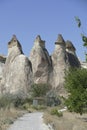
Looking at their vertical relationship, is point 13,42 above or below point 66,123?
above

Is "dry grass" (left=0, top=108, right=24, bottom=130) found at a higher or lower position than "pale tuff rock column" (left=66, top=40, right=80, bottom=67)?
lower

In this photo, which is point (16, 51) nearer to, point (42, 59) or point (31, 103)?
point (42, 59)

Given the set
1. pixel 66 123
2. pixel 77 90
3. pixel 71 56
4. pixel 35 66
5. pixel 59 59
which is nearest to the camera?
pixel 66 123

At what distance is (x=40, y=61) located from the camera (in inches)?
2948

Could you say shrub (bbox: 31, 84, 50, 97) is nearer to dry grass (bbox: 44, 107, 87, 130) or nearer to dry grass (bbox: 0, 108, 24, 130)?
dry grass (bbox: 0, 108, 24, 130)

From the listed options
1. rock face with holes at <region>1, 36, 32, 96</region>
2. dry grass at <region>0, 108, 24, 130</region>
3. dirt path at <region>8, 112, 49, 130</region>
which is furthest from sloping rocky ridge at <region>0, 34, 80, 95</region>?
dirt path at <region>8, 112, 49, 130</region>

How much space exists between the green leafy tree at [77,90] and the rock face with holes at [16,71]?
35.6 metres

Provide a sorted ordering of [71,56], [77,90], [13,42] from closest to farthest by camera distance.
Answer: [77,90] → [13,42] → [71,56]

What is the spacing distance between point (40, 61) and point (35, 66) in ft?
4.17

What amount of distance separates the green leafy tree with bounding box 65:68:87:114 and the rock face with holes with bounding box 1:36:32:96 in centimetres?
3564

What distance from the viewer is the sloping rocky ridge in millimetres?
73000

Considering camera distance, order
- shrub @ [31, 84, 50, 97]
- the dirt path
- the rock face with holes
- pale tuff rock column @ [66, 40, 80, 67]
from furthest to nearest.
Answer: pale tuff rock column @ [66, 40, 80, 67] < the rock face with holes < shrub @ [31, 84, 50, 97] < the dirt path

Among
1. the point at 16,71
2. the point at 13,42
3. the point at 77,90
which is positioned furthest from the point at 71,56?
the point at 77,90

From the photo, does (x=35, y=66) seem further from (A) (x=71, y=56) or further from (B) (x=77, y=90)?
(B) (x=77, y=90)
